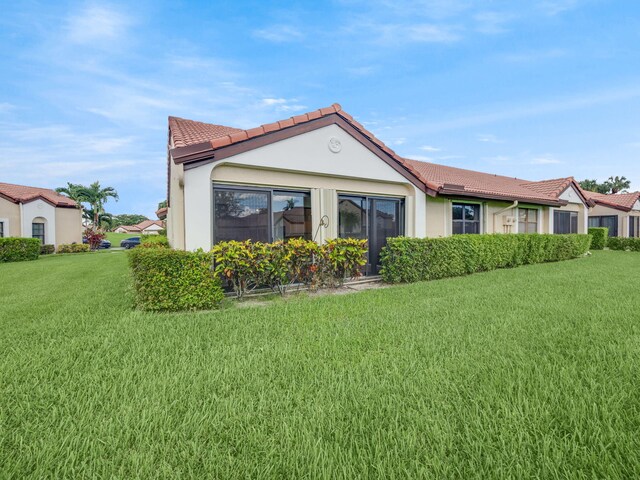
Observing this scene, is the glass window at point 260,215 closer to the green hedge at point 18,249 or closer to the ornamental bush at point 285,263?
the ornamental bush at point 285,263

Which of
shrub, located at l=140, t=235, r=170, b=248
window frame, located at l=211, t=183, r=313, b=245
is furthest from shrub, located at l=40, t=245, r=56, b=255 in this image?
window frame, located at l=211, t=183, r=313, b=245

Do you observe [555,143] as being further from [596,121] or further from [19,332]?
[19,332]

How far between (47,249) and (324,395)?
28827 millimetres

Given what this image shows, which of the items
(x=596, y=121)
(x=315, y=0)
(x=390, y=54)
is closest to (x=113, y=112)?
(x=315, y=0)

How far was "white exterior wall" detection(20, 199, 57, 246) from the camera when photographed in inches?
853

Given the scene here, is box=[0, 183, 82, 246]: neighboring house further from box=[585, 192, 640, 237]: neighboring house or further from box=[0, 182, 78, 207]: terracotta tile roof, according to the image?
box=[585, 192, 640, 237]: neighboring house

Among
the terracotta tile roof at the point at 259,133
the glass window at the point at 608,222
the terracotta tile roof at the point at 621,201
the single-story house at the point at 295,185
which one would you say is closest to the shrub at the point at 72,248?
the single-story house at the point at 295,185

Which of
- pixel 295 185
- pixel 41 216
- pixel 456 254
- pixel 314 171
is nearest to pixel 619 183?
pixel 456 254

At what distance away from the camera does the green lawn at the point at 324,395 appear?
181 centimetres

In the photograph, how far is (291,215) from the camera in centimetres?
776

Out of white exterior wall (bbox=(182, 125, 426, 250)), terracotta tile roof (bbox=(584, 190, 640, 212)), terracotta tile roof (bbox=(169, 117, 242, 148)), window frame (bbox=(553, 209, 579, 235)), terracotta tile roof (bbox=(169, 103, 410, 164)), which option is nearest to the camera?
white exterior wall (bbox=(182, 125, 426, 250))

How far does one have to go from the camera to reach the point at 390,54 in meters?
12.3

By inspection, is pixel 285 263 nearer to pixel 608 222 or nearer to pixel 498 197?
pixel 498 197

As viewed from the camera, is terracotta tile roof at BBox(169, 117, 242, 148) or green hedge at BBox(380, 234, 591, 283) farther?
green hedge at BBox(380, 234, 591, 283)
